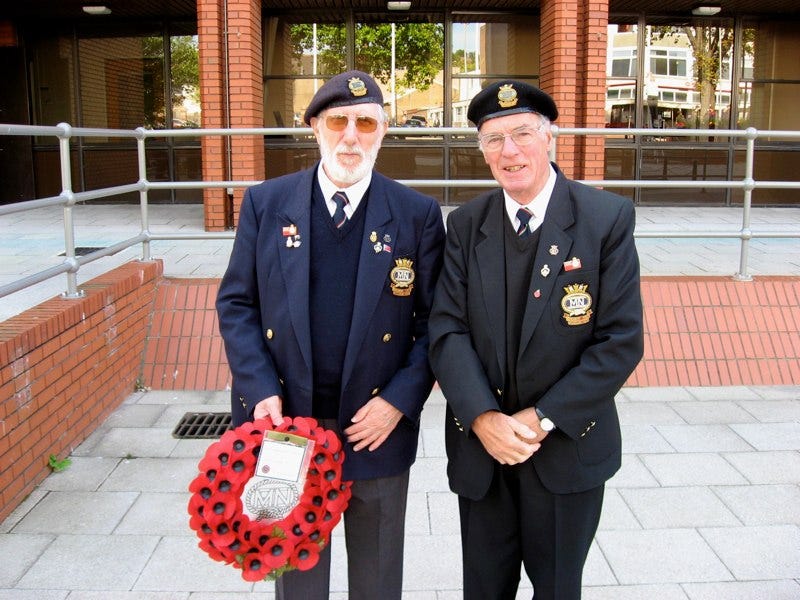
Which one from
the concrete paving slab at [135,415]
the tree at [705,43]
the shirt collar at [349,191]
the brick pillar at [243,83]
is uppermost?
the tree at [705,43]

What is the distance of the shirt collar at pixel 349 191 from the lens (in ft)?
7.56

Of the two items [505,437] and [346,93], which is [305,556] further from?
[346,93]

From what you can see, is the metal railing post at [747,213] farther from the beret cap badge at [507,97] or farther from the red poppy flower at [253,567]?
the red poppy flower at [253,567]

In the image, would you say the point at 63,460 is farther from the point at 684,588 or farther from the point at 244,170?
the point at 244,170

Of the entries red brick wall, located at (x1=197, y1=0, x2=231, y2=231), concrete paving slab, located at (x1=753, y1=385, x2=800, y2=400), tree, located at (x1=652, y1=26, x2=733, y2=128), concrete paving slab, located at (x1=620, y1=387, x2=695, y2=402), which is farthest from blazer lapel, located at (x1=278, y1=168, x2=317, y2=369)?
tree, located at (x1=652, y1=26, x2=733, y2=128)

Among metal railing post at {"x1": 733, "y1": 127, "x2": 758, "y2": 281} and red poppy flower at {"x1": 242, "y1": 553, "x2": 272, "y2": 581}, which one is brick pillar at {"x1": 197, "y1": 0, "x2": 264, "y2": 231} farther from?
red poppy flower at {"x1": 242, "y1": 553, "x2": 272, "y2": 581}

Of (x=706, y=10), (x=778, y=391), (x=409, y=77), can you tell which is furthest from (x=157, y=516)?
(x=706, y=10)

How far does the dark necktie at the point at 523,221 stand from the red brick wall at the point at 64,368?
2.46 m

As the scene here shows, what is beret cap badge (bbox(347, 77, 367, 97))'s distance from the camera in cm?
217

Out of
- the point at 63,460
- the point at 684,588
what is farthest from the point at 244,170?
the point at 684,588

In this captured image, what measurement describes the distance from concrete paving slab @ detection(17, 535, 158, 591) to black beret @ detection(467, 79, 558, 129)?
2178 mm

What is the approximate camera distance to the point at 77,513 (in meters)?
3.61

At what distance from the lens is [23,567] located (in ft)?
10.4

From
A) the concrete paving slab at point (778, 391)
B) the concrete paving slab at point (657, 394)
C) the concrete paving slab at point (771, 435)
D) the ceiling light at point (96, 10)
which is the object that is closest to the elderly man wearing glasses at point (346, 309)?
the concrete paving slab at point (771, 435)
